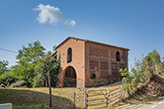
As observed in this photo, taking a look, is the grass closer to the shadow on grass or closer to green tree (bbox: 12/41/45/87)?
the shadow on grass

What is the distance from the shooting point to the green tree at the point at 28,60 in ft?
69.1

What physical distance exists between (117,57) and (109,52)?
2713 millimetres

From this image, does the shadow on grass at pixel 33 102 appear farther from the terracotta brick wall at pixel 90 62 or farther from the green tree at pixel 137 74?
the terracotta brick wall at pixel 90 62

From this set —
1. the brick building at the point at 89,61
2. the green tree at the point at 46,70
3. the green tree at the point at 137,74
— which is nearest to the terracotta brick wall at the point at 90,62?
the brick building at the point at 89,61

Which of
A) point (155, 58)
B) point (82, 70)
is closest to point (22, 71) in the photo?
point (82, 70)

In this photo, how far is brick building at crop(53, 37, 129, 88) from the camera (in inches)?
571

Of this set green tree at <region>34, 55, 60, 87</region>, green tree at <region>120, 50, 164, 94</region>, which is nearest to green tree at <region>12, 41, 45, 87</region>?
green tree at <region>34, 55, 60, 87</region>

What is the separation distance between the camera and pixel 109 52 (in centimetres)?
1731

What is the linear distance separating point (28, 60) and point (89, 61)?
14418 millimetres

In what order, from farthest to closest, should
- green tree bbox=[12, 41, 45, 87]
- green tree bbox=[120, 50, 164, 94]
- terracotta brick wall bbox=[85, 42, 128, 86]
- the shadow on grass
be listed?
green tree bbox=[12, 41, 45, 87] → terracotta brick wall bbox=[85, 42, 128, 86] → green tree bbox=[120, 50, 164, 94] → the shadow on grass

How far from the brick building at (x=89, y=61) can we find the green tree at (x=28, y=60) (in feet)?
20.0

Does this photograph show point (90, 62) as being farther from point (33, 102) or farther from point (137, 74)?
point (33, 102)

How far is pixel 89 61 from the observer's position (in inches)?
580

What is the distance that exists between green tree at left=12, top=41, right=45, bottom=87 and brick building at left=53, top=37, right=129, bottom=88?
6.09 meters
